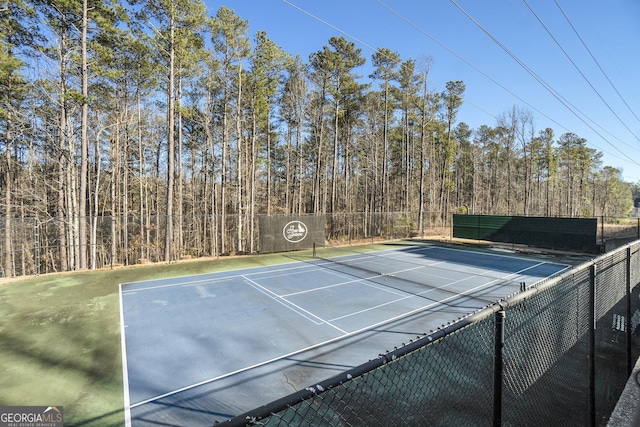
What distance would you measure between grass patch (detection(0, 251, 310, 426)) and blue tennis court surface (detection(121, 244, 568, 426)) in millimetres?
296

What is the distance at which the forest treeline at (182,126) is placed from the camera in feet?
45.8

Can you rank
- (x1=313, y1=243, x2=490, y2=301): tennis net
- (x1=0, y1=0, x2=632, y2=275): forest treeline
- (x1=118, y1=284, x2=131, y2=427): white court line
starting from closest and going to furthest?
(x1=118, y1=284, x2=131, y2=427): white court line < (x1=313, y1=243, x2=490, y2=301): tennis net < (x1=0, y1=0, x2=632, y2=275): forest treeline

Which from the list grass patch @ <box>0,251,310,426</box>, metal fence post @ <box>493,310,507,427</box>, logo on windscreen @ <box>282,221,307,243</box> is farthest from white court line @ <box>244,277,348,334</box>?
logo on windscreen @ <box>282,221,307,243</box>

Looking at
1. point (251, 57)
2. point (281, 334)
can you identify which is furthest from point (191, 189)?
point (281, 334)

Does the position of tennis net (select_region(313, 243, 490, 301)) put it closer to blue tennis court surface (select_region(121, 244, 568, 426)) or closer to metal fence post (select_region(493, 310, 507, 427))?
blue tennis court surface (select_region(121, 244, 568, 426))

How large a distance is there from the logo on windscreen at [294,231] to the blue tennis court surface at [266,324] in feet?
13.7

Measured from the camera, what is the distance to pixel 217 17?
726 inches

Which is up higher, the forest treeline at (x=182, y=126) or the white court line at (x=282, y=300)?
the forest treeline at (x=182, y=126)

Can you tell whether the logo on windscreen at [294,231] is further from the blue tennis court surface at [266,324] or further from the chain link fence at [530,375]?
the chain link fence at [530,375]

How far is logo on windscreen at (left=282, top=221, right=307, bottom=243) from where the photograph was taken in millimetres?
16797

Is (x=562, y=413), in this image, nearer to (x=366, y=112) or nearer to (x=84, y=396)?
(x=84, y=396)

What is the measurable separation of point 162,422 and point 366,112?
3028 cm

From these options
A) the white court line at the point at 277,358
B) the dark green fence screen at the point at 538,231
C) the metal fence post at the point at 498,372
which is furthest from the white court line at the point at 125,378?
the dark green fence screen at the point at 538,231

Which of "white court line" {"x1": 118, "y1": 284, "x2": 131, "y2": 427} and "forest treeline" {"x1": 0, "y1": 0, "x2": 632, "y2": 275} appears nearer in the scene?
"white court line" {"x1": 118, "y1": 284, "x2": 131, "y2": 427}
